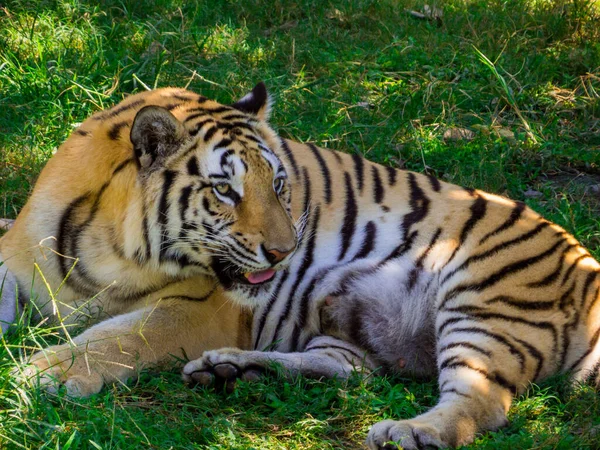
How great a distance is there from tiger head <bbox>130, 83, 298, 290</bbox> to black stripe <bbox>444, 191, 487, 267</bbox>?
847mm

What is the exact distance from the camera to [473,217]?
406 cm

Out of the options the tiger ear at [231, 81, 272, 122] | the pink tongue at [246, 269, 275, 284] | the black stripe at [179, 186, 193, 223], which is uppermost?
the tiger ear at [231, 81, 272, 122]

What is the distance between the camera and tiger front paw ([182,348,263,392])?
3396mm

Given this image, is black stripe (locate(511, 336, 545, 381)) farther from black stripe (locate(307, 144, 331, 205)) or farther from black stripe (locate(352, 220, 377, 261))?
black stripe (locate(307, 144, 331, 205))

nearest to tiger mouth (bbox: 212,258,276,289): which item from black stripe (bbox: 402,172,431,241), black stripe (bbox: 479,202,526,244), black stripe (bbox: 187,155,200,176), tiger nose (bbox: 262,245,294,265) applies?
tiger nose (bbox: 262,245,294,265)

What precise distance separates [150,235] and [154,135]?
409 mm

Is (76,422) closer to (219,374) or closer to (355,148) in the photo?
(219,374)

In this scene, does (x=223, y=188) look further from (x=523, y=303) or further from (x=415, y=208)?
(x=523, y=303)

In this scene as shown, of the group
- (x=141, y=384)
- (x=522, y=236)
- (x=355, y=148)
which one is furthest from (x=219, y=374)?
(x=355, y=148)

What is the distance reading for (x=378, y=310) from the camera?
3.92m

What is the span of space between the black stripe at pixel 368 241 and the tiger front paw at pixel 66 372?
1350mm

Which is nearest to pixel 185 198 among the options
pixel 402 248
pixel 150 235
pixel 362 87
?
pixel 150 235

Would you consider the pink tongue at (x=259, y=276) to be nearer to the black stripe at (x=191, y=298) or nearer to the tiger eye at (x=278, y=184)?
the black stripe at (x=191, y=298)

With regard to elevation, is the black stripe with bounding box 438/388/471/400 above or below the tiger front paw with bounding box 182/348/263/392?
above
